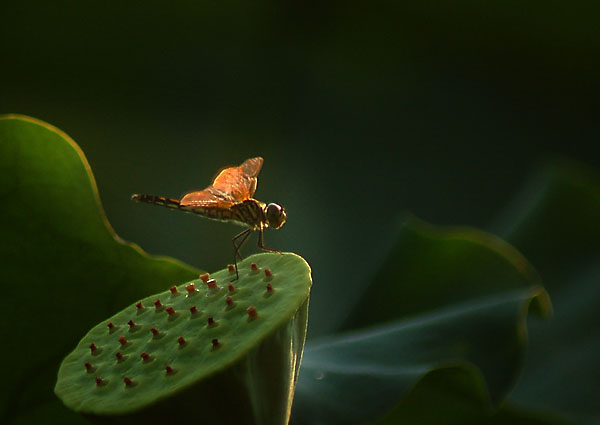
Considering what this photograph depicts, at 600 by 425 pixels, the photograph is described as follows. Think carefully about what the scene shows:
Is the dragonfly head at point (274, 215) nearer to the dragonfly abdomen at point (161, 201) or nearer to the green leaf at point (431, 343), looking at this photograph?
the dragonfly abdomen at point (161, 201)

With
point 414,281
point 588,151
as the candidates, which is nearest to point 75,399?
point 414,281

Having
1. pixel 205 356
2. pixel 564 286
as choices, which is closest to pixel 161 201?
pixel 205 356

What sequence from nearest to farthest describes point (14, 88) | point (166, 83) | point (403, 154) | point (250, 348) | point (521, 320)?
point (250, 348) < point (521, 320) < point (14, 88) < point (166, 83) < point (403, 154)

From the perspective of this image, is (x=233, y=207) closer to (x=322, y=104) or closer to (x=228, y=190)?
(x=228, y=190)

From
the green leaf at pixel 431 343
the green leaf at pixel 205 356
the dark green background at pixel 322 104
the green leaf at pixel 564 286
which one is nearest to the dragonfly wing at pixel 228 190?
the green leaf at pixel 205 356

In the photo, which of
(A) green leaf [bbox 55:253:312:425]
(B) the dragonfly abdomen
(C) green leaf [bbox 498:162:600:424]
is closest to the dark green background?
(C) green leaf [bbox 498:162:600:424]

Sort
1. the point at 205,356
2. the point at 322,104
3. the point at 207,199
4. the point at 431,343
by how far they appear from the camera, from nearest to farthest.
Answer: the point at 205,356, the point at 207,199, the point at 431,343, the point at 322,104

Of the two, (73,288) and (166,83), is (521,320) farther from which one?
(166,83)
